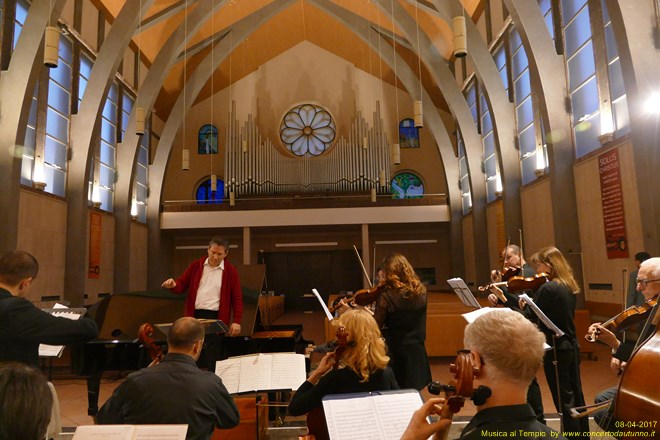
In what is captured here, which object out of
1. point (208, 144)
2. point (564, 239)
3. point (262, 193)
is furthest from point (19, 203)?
point (564, 239)

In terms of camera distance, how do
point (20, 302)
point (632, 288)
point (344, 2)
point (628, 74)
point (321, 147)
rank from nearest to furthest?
1. point (20, 302)
2. point (632, 288)
3. point (628, 74)
4. point (344, 2)
5. point (321, 147)

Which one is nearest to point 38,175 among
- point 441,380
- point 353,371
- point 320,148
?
point 441,380

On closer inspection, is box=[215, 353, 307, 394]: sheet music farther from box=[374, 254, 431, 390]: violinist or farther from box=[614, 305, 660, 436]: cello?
box=[614, 305, 660, 436]: cello

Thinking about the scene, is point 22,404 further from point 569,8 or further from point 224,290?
point 569,8

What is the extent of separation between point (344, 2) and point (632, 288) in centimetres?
1275

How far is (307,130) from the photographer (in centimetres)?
1784

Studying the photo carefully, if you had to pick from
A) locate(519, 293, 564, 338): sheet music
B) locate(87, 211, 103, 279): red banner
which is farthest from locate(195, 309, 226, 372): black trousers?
locate(87, 211, 103, 279): red banner

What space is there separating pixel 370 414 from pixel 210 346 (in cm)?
247

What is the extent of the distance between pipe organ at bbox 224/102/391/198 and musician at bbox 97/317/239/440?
1404 cm

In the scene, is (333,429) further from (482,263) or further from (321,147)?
(321,147)

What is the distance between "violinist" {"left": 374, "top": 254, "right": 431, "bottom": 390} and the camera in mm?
3277

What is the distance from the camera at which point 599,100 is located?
8.20m

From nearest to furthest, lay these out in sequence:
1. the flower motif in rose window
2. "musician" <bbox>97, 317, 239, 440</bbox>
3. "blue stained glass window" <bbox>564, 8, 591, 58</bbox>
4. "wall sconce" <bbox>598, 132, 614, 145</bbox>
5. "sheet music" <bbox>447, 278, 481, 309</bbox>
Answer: "musician" <bbox>97, 317, 239, 440</bbox>, "sheet music" <bbox>447, 278, 481, 309</bbox>, "wall sconce" <bbox>598, 132, 614, 145</bbox>, "blue stained glass window" <bbox>564, 8, 591, 58</bbox>, the flower motif in rose window

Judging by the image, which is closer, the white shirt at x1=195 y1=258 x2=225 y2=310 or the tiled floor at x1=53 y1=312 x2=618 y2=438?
the white shirt at x1=195 y1=258 x2=225 y2=310
